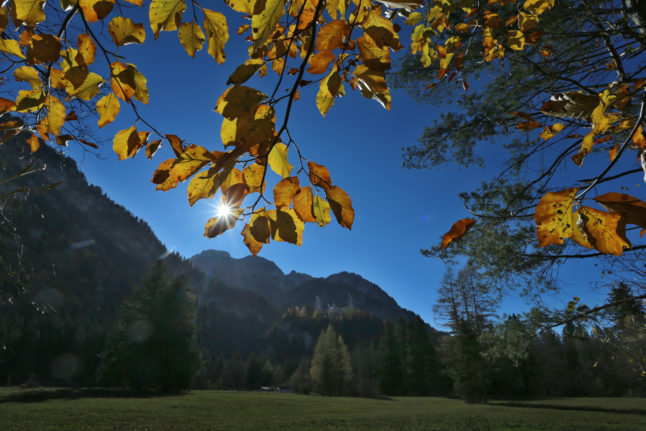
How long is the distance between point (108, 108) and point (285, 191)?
25.7 inches

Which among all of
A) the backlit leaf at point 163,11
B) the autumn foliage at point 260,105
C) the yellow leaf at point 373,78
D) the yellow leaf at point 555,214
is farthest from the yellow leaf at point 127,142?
the yellow leaf at point 555,214

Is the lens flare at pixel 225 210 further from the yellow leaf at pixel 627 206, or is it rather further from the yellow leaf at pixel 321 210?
the yellow leaf at pixel 627 206

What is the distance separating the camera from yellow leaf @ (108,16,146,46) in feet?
2.63

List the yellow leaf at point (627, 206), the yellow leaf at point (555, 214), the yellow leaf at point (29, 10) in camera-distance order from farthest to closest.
A: the yellow leaf at point (29, 10), the yellow leaf at point (555, 214), the yellow leaf at point (627, 206)

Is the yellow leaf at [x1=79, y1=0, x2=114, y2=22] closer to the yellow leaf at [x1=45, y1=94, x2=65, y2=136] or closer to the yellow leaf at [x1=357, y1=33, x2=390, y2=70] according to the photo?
the yellow leaf at [x1=45, y1=94, x2=65, y2=136]

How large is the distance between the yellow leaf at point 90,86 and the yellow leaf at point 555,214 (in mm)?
1172

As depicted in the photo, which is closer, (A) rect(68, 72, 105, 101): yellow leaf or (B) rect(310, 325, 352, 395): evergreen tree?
(A) rect(68, 72, 105, 101): yellow leaf

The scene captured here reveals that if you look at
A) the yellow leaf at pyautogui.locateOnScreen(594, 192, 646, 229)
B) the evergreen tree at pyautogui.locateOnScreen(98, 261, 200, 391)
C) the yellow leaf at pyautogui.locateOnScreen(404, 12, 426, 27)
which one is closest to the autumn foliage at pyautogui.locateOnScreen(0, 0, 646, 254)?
the yellow leaf at pyautogui.locateOnScreen(594, 192, 646, 229)

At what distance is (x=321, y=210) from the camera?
82cm

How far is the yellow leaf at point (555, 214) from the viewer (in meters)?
0.61

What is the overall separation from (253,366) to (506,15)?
57.8 metres

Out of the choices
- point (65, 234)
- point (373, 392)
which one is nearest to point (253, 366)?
point (373, 392)

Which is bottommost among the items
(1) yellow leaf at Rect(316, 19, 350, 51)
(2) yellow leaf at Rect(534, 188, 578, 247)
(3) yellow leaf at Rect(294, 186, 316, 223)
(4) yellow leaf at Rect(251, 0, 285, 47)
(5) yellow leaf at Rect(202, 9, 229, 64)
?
(2) yellow leaf at Rect(534, 188, 578, 247)

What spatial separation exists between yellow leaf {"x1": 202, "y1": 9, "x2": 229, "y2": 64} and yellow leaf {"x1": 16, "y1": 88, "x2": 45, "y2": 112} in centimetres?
61
